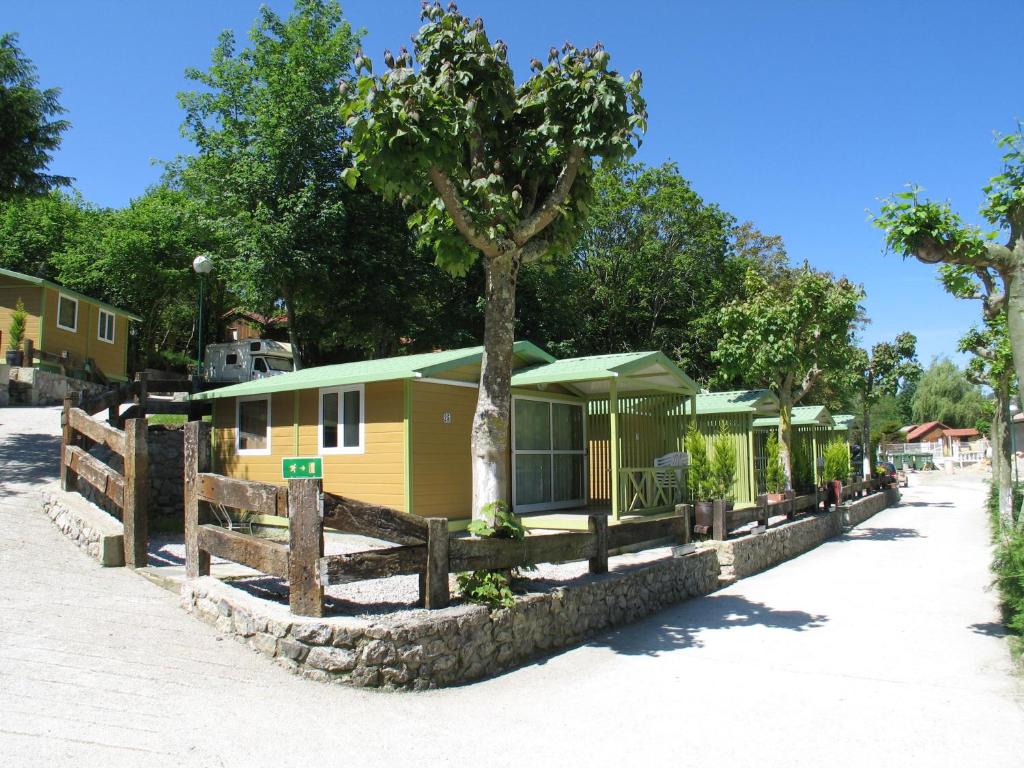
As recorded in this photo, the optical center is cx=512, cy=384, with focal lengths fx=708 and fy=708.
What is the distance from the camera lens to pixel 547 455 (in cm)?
1352

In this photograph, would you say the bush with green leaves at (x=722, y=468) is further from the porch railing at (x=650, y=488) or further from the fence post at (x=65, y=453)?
the fence post at (x=65, y=453)

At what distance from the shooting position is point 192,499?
22.3ft

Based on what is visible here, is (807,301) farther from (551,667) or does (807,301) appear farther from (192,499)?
(192,499)

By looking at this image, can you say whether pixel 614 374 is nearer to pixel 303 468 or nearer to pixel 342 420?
pixel 342 420

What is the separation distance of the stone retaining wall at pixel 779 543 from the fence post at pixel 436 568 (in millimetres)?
5628

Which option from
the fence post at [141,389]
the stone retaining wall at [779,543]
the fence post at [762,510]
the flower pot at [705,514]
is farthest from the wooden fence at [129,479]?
the fence post at [762,510]

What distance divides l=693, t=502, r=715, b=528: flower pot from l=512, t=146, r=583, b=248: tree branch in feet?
18.8

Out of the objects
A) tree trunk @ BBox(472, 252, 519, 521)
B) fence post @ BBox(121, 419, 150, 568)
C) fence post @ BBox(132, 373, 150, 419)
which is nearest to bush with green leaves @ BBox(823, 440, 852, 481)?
tree trunk @ BBox(472, 252, 519, 521)

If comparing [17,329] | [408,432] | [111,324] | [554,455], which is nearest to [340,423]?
[408,432]

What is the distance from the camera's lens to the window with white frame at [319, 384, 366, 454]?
1159 centimetres

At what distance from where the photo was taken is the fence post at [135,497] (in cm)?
738

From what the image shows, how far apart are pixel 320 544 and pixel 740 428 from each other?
13.6 meters

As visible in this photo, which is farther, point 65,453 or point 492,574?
point 65,453

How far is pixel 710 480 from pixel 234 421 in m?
9.18
